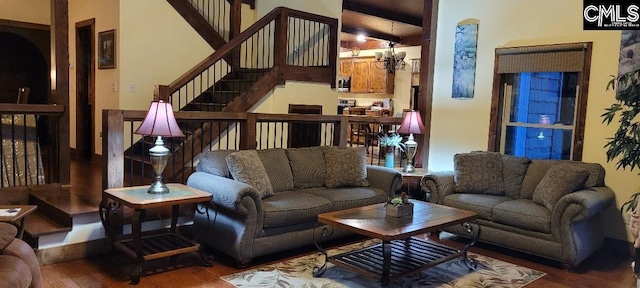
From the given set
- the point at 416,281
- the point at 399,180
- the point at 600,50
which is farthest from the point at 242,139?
the point at 600,50

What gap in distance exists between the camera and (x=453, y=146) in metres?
5.84

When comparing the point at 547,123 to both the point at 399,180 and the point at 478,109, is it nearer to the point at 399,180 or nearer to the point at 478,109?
the point at 478,109

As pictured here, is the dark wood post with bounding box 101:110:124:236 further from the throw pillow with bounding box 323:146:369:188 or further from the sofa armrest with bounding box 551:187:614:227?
the sofa armrest with bounding box 551:187:614:227

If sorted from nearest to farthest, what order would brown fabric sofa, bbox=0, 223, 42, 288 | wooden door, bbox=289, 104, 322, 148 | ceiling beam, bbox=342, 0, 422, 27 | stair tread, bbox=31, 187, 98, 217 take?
brown fabric sofa, bbox=0, 223, 42, 288
stair tread, bbox=31, 187, 98, 217
wooden door, bbox=289, 104, 322, 148
ceiling beam, bbox=342, 0, 422, 27

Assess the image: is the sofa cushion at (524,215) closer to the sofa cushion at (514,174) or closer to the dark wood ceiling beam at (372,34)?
the sofa cushion at (514,174)

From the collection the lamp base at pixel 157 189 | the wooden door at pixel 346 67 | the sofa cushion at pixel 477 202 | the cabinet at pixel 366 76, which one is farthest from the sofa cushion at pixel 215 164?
the wooden door at pixel 346 67

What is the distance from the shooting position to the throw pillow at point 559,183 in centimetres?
→ 405

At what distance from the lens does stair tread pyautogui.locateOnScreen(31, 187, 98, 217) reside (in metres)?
3.69

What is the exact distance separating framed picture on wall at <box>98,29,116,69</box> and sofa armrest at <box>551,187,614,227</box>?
5.39 meters

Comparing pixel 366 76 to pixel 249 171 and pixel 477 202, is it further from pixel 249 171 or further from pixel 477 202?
pixel 249 171

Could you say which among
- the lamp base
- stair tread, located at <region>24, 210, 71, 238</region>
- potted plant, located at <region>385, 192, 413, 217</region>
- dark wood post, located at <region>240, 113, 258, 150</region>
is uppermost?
dark wood post, located at <region>240, 113, 258, 150</region>

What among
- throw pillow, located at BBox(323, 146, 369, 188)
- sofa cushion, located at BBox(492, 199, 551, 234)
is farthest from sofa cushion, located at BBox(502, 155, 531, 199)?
throw pillow, located at BBox(323, 146, 369, 188)

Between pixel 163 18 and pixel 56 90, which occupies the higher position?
pixel 163 18

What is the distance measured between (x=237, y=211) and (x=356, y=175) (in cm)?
153
